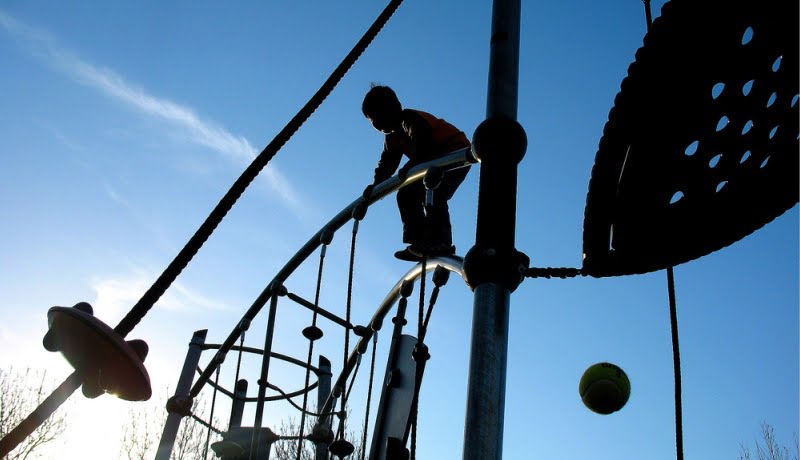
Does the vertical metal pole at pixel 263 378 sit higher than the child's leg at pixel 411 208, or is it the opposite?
the child's leg at pixel 411 208

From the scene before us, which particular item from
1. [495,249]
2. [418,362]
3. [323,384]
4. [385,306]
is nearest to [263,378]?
[385,306]

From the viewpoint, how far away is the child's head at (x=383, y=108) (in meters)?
4.06

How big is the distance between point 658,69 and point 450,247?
2.48 m

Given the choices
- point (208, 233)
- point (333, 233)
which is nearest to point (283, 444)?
point (333, 233)

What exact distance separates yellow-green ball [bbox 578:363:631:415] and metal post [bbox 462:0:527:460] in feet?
4.04

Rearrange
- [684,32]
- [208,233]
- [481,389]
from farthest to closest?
[208,233]
[481,389]
[684,32]

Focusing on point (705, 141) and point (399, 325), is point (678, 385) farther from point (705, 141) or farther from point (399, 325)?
point (399, 325)

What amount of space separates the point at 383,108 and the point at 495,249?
277 centimetres

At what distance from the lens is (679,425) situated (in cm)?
140

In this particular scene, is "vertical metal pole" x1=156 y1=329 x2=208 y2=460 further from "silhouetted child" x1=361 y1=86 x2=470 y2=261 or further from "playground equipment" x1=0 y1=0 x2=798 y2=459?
"playground equipment" x1=0 y1=0 x2=798 y2=459

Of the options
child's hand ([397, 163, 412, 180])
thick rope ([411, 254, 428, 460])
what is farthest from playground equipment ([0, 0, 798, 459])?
child's hand ([397, 163, 412, 180])

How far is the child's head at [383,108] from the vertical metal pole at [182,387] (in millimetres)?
2534

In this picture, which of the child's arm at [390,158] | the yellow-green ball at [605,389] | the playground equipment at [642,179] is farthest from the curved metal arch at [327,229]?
the yellow-green ball at [605,389]

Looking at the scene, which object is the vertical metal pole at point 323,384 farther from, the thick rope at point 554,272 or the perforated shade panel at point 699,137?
the perforated shade panel at point 699,137
